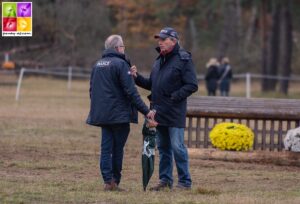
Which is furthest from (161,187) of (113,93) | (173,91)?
(113,93)

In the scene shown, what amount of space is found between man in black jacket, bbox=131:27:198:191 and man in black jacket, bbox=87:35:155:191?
0.96ft

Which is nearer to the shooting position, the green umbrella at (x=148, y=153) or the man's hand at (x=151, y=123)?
the man's hand at (x=151, y=123)

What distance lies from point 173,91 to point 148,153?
0.84 metres

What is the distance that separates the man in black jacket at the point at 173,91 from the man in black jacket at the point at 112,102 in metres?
0.29

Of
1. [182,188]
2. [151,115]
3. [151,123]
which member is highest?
[151,115]

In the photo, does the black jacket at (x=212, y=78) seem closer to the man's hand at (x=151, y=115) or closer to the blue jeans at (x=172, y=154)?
the blue jeans at (x=172, y=154)

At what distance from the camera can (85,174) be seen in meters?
13.0

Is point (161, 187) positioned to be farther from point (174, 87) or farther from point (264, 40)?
point (264, 40)

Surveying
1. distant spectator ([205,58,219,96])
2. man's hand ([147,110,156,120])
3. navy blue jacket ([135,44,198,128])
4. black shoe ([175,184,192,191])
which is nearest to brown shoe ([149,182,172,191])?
black shoe ([175,184,192,191])

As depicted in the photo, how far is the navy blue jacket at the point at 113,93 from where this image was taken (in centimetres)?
1066

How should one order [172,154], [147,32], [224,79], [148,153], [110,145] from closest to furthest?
1. [110,145]
2. [148,153]
3. [172,154]
4. [224,79]
5. [147,32]

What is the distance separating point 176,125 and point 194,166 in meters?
3.42

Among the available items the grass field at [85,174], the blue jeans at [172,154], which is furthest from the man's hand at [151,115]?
the grass field at [85,174]

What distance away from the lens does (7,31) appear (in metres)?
14.1
